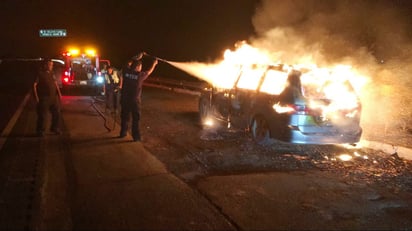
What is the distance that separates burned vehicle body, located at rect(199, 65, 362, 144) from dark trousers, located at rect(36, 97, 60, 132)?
428cm

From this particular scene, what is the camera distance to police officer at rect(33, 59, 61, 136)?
1007 cm

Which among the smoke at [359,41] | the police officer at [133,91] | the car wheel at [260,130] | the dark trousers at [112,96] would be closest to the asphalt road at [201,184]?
the car wheel at [260,130]

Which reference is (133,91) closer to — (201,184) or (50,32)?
(201,184)

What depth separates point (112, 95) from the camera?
14273mm

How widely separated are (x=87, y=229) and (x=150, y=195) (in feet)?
3.97

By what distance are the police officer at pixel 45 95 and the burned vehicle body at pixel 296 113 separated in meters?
4.28

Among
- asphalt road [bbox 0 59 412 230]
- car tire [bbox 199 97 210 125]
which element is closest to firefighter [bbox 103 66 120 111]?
car tire [bbox 199 97 210 125]

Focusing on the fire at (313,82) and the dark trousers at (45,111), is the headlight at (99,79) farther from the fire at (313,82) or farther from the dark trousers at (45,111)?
the fire at (313,82)

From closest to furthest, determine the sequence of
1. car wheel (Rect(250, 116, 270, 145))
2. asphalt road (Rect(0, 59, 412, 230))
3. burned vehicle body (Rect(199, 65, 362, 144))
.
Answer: asphalt road (Rect(0, 59, 412, 230)) < burned vehicle body (Rect(199, 65, 362, 144)) < car wheel (Rect(250, 116, 270, 145))

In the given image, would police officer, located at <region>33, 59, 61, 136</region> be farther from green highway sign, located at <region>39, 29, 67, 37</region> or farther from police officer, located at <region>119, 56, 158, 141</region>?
green highway sign, located at <region>39, 29, 67, 37</region>

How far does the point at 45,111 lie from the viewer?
10117 mm

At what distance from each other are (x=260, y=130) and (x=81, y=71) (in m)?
13.6

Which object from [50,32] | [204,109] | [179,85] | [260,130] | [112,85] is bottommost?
[260,130]

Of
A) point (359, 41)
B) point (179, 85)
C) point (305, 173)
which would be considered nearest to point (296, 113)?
point (305, 173)
